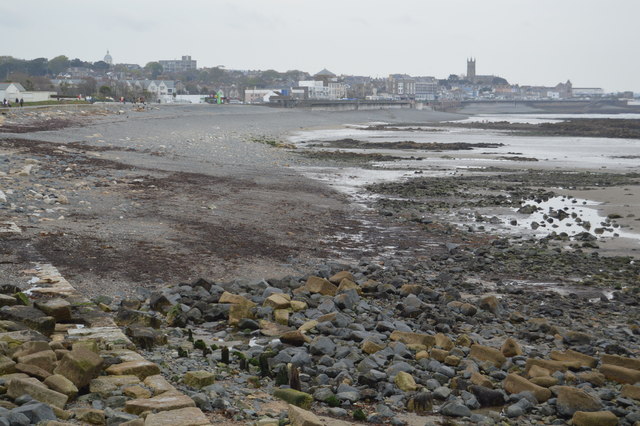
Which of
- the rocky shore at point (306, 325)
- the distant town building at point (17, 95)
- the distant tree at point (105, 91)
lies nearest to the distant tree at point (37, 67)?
the distant tree at point (105, 91)

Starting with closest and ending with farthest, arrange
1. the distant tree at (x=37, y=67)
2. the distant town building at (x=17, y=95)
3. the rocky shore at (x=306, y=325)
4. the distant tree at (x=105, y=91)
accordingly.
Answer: the rocky shore at (x=306, y=325) → the distant town building at (x=17, y=95) → the distant tree at (x=105, y=91) → the distant tree at (x=37, y=67)

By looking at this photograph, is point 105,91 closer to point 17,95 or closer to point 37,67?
point 17,95

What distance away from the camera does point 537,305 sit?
11.3 m

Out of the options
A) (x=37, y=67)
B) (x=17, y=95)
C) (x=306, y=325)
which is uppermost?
(x=37, y=67)

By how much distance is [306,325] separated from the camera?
9.08m

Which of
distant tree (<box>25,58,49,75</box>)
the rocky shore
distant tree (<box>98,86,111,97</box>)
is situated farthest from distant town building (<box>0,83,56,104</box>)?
distant tree (<box>25,58,49,75</box>)

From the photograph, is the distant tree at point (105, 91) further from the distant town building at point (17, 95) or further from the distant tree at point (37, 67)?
the distant tree at point (37, 67)

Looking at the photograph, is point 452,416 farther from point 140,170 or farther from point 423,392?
point 140,170

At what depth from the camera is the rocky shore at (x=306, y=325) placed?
6.39m

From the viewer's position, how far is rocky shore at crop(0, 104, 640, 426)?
639 cm

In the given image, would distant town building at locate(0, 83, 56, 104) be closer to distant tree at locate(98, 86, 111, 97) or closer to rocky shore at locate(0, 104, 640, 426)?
distant tree at locate(98, 86, 111, 97)

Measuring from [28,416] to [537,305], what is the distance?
331 inches

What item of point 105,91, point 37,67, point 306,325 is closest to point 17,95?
point 105,91

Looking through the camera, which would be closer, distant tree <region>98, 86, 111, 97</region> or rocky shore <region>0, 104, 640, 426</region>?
rocky shore <region>0, 104, 640, 426</region>
